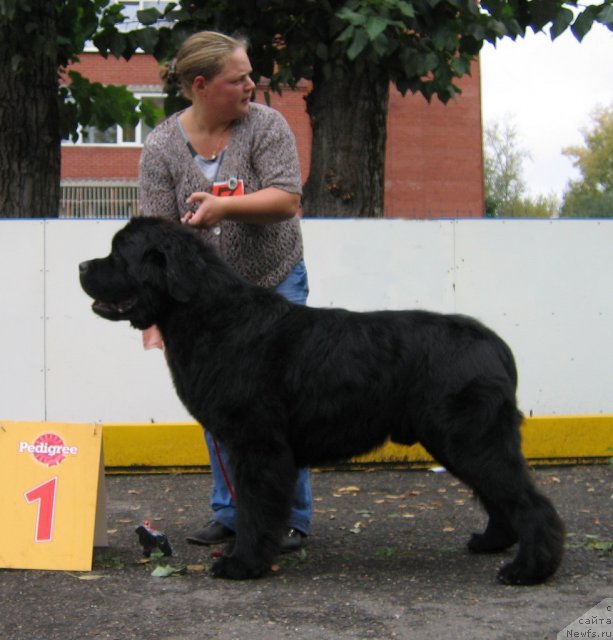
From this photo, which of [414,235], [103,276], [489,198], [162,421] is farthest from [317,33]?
[489,198]

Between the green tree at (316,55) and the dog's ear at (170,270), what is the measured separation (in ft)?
14.1

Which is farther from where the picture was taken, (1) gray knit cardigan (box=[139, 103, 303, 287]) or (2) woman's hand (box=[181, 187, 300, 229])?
(1) gray knit cardigan (box=[139, 103, 303, 287])

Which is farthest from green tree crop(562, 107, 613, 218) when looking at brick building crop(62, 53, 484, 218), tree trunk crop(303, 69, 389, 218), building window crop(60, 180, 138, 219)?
tree trunk crop(303, 69, 389, 218)

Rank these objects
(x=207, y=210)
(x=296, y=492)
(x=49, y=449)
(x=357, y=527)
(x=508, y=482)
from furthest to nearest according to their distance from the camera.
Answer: (x=357, y=527) < (x=296, y=492) < (x=49, y=449) < (x=207, y=210) < (x=508, y=482)

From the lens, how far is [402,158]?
39.3 m

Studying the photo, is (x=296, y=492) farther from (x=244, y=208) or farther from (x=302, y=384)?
(x=244, y=208)

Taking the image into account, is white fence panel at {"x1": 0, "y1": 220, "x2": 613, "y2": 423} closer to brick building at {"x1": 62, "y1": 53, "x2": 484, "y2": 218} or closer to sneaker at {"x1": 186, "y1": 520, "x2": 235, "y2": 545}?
sneaker at {"x1": 186, "y1": 520, "x2": 235, "y2": 545}

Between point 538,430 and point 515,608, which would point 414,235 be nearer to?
point 538,430

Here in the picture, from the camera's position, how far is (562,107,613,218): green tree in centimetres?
5412

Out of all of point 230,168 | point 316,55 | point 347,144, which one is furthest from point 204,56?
point 347,144

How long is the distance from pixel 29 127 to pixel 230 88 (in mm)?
4992

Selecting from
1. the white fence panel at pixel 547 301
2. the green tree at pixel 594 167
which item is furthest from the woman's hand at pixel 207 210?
the green tree at pixel 594 167

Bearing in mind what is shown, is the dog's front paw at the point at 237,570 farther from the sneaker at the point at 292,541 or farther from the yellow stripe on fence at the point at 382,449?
the yellow stripe on fence at the point at 382,449

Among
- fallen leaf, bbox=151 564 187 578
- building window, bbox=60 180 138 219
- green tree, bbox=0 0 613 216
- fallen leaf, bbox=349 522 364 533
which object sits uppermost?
building window, bbox=60 180 138 219
